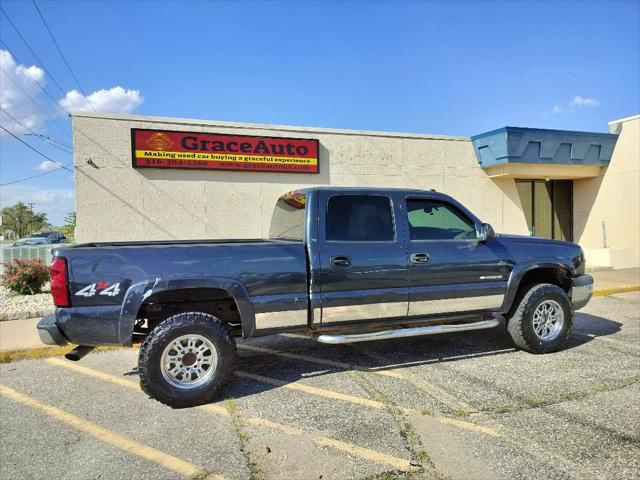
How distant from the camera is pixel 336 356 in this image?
18.0 feet

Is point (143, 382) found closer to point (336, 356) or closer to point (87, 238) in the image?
point (336, 356)

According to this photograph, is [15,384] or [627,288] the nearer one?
[15,384]

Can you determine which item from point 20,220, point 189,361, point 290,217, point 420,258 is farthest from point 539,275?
point 20,220

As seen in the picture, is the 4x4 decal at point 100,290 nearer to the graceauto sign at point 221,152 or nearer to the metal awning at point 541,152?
the graceauto sign at point 221,152

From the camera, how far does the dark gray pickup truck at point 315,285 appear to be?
3.95 m

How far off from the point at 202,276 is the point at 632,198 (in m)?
14.6

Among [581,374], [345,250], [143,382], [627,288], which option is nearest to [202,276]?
[143,382]

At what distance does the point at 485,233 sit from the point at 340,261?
181cm

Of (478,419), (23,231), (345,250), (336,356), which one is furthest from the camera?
(23,231)

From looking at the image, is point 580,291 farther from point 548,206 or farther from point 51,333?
point 548,206

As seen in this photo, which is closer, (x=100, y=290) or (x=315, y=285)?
(x=100, y=290)

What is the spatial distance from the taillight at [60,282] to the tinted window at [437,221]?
3.44 m

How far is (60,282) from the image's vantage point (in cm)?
384

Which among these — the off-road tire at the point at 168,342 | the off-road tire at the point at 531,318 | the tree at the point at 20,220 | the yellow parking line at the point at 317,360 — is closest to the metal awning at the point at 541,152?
the off-road tire at the point at 531,318
